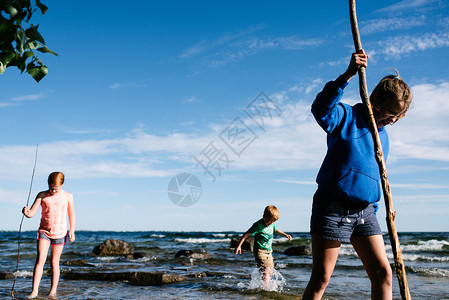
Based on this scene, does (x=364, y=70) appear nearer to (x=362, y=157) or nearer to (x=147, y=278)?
(x=362, y=157)

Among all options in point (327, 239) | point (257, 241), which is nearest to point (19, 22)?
point (327, 239)

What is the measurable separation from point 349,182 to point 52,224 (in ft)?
15.1

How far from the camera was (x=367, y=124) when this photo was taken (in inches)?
118

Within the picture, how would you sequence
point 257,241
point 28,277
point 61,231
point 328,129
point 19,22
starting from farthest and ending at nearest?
point 28,277 → point 257,241 → point 61,231 → point 328,129 → point 19,22

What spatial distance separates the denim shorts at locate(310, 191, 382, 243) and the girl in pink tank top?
4125mm

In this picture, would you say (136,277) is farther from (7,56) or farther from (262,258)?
(7,56)

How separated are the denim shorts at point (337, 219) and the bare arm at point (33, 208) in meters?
4.19

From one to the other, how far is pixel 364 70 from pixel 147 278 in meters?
6.33

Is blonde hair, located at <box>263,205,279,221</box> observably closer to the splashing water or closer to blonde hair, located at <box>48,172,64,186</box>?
the splashing water

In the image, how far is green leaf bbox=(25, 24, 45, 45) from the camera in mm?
2582

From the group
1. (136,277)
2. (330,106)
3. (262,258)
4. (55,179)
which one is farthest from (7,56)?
(136,277)

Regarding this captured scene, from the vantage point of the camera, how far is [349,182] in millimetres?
2850

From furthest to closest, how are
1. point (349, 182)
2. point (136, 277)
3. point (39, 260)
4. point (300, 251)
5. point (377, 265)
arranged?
1. point (300, 251)
2. point (136, 277)
3. point (39, 260)
4. point (377, 265)
5. point (349, 182)

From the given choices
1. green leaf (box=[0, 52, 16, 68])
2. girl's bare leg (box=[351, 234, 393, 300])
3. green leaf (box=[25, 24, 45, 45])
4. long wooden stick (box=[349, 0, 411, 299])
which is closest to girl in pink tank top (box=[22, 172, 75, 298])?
green leaf (box=[0, 52, 16, 68])
